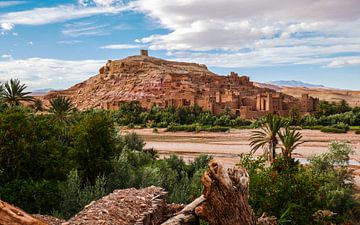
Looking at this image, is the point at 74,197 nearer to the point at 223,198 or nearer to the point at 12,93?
the point at 223,198

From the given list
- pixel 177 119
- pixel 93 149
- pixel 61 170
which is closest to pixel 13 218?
pixel 61 170

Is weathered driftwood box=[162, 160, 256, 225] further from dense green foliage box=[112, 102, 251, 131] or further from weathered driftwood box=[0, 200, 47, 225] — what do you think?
dense green foliage box=[112, 102, 251, 131]

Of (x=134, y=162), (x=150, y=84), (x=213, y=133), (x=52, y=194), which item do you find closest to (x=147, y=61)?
(x=150, y=84)

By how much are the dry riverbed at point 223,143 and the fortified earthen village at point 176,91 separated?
1371 centimetres

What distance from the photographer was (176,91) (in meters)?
87.1

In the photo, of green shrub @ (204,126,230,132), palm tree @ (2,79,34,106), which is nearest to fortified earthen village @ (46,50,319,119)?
green shrub @ (204,126,230,132)

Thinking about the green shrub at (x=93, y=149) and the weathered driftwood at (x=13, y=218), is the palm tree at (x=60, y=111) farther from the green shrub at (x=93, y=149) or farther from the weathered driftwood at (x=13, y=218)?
the weathered driftwood at (x=13, y=218)

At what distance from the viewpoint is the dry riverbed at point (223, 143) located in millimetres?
36125

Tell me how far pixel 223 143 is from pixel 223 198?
129ft

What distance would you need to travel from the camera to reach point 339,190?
57.4 ft

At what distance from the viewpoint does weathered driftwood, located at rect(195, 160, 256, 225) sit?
6129 millimetres

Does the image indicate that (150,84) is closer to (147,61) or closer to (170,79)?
(170,79)

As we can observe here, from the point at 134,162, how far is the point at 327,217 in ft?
39.6

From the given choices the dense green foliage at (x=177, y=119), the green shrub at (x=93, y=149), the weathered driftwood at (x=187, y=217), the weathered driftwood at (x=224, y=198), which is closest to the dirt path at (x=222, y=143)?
the dense green foliage at (x=177, y=119)
